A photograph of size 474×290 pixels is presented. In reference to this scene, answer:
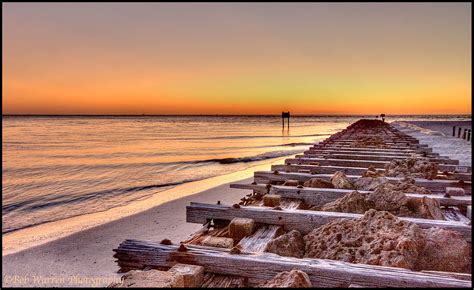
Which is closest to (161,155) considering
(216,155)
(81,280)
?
(216,155)

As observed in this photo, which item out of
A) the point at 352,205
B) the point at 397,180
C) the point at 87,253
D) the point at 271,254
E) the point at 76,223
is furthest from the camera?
the point at 76,223

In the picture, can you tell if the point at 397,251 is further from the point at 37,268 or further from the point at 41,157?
the point at 41,157

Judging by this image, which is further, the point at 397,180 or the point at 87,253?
the point at 87,253

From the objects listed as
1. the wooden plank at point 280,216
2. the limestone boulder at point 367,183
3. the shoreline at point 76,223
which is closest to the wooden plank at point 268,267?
the wooden plank at point 280,216

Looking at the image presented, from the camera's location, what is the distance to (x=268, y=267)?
235 cm

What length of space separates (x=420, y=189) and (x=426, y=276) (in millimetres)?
2854

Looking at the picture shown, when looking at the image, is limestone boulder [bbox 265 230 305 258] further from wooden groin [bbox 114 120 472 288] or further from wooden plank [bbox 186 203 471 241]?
wooden plank [bbox 186 203 471 241]

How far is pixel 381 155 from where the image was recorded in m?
8.83

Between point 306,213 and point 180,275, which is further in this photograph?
point 306,213

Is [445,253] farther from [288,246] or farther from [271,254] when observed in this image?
[271,254]

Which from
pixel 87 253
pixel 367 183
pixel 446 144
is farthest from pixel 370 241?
pixel 446 144

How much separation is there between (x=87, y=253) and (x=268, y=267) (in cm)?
441

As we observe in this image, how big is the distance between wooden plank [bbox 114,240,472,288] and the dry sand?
2.43 m

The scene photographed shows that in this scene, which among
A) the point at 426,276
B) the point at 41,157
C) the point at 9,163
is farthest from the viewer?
the point at 41,157
